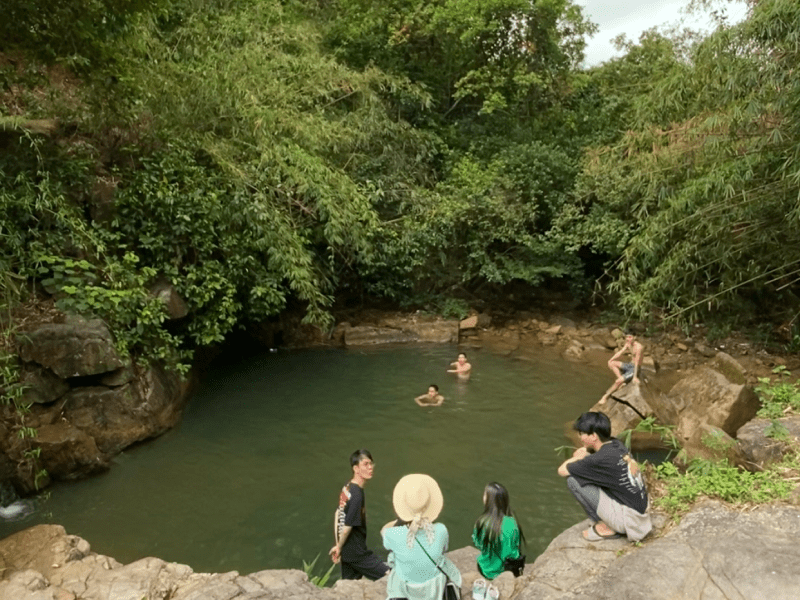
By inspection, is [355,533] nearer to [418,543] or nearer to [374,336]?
[418,543]

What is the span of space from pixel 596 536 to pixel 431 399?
614cm

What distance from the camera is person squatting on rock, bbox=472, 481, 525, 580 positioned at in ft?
14.7

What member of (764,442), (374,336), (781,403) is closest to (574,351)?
(374,336)

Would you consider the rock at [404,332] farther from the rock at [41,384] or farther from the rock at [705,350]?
the rock at [41,384]

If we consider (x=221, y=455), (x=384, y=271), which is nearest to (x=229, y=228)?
(x=221, y=455)

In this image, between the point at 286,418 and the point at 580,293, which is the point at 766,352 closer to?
the point at 580,293

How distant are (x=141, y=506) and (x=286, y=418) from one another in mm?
3057

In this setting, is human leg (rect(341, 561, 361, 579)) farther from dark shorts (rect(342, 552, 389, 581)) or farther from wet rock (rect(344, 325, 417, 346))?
wet rock (rect(344, 325, 417, 346))

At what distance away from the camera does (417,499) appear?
3625mm

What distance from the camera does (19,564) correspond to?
17.2 ft

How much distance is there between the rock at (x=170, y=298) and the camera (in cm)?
926

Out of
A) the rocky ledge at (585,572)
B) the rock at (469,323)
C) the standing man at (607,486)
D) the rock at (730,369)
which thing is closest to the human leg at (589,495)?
the standing man at (607,486)

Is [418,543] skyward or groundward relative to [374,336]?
skyward

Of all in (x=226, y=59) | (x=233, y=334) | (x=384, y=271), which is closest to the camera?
(x=226, y=59)
